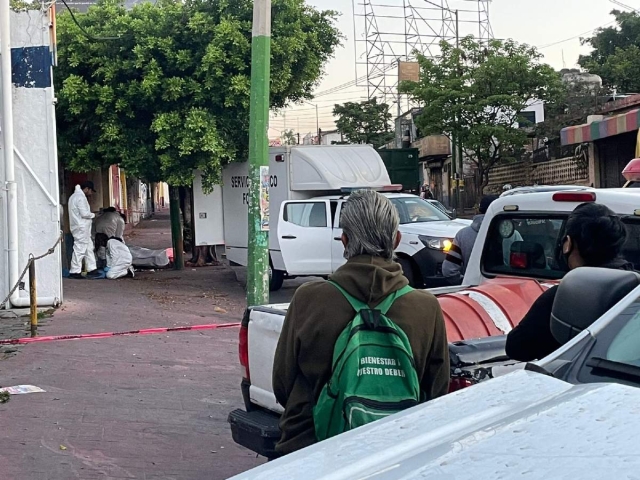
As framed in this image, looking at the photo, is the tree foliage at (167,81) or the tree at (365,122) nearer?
the tree foliage at (167,81)

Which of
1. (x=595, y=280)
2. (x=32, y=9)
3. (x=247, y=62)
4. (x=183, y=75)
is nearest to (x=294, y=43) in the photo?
(x=247, y=62)

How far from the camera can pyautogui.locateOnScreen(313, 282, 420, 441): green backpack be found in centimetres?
310

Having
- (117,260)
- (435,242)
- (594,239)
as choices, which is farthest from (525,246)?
(117,260)

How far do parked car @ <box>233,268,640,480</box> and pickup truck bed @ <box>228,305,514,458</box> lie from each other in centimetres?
111

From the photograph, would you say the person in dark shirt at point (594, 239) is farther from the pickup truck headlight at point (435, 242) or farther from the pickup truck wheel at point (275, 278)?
the pickup truck wheel at point (275, 278)

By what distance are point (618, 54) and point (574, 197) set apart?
119ft

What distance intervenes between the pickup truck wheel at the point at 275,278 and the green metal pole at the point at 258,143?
5.09 metres

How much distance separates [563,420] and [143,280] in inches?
601

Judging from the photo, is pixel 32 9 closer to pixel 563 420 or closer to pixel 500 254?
pixel 500 254

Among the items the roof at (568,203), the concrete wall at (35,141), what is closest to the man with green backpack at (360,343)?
the roof at (568,203)

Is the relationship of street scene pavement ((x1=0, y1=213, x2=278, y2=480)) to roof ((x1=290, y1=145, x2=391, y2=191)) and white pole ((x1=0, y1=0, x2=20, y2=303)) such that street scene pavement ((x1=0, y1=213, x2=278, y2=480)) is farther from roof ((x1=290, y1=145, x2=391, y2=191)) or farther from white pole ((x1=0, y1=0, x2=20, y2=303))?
roof ((x1=290, y1=145, x2=391, y2=191))

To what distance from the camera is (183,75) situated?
1650 centimetres

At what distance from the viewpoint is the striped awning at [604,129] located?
2319 centimetres

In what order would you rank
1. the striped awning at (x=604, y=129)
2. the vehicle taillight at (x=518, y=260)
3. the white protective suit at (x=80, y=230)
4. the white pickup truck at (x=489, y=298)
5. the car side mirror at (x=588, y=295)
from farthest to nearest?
the striped awning at (x=604, y=129) < the white protective suit at (x=80, y=230) < the vehicle taillight at (x=518, y=260) < the white pickup truck at (x=489, y=298) < the car side mirror at (x=588, y=295)
